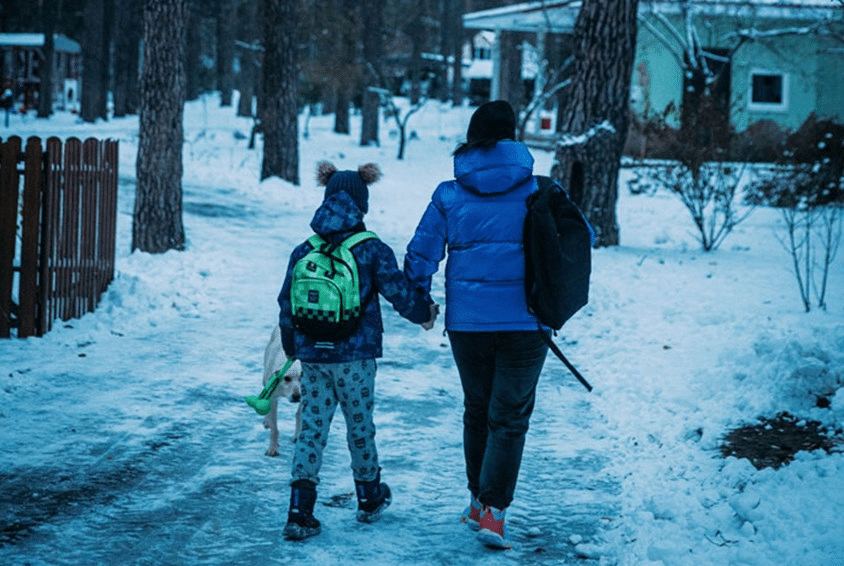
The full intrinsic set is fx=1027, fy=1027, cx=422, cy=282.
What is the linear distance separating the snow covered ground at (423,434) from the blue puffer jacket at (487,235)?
3.65 feet

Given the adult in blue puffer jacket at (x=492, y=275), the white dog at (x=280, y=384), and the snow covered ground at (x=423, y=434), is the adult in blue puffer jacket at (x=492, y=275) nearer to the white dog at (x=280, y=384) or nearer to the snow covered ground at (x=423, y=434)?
the snow covered ground at (x=423, y=434)

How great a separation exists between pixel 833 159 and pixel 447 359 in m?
11.0

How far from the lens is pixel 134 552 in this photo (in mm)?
4605

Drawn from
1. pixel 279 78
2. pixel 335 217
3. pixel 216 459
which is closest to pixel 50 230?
pixel 216 459

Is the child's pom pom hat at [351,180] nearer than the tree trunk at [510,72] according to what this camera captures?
Yes

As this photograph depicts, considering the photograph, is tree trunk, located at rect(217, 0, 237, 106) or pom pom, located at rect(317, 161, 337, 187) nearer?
pom pom, located at rect(317, 161, 337, 187)

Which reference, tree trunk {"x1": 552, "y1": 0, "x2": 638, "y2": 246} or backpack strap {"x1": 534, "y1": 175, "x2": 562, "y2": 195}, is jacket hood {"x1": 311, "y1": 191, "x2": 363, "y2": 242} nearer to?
backpack strap {"x1": 534, "y1": 175, "x2": 562, "y2": 195}

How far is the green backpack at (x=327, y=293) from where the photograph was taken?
4750 mm

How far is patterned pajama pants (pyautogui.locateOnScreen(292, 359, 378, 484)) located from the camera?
16.0ft

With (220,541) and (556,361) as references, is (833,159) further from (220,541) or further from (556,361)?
(220,541)

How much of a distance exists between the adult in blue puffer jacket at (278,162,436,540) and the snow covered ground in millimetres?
333

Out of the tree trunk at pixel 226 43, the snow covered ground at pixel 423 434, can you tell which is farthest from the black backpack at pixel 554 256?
the tree trunk at pixel 226 43

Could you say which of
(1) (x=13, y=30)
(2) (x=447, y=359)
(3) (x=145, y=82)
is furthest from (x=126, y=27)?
(2) (x=447, y=359)

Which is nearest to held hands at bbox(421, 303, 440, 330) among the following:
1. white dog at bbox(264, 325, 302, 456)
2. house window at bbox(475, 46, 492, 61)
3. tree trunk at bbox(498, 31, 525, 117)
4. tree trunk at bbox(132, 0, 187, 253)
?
white dog at bbox(264, 325, 302, 456)
